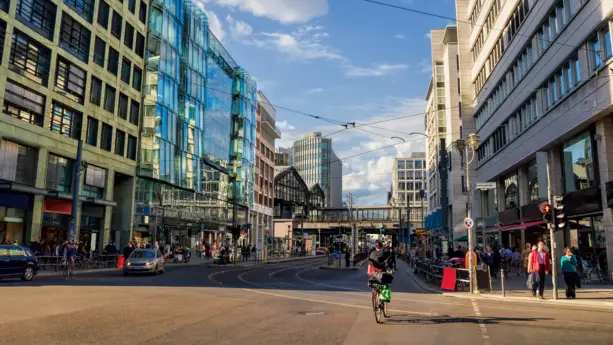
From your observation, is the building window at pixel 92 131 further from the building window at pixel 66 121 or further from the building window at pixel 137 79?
the building window at pixel 137 79

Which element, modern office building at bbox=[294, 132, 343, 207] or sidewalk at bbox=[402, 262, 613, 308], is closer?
sidewalk at bbox=[402, 262, 613, 308]

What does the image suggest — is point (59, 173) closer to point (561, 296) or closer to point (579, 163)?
point (561, 296)

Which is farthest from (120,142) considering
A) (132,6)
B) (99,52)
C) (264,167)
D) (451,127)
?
(264,167)

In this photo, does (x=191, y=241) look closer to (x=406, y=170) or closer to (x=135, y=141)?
(x=135, y=141)

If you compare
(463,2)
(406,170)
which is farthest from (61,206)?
(406,170)

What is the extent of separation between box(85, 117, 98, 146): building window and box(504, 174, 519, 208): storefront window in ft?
109

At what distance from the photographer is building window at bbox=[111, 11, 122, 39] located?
4231cm

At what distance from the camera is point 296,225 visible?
112 metres

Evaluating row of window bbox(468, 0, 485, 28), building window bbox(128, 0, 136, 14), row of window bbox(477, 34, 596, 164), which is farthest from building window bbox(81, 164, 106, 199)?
row of window bbox(468, 0, 485, 28)

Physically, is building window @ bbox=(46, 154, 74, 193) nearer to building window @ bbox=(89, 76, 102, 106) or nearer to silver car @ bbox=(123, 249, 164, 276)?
building window @ bbox=(89, 76, 102, 106)

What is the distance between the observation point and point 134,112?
4619 cm

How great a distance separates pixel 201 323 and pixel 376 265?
4006mm

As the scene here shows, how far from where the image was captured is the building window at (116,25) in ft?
139

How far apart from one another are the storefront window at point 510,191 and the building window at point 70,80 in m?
34.0
